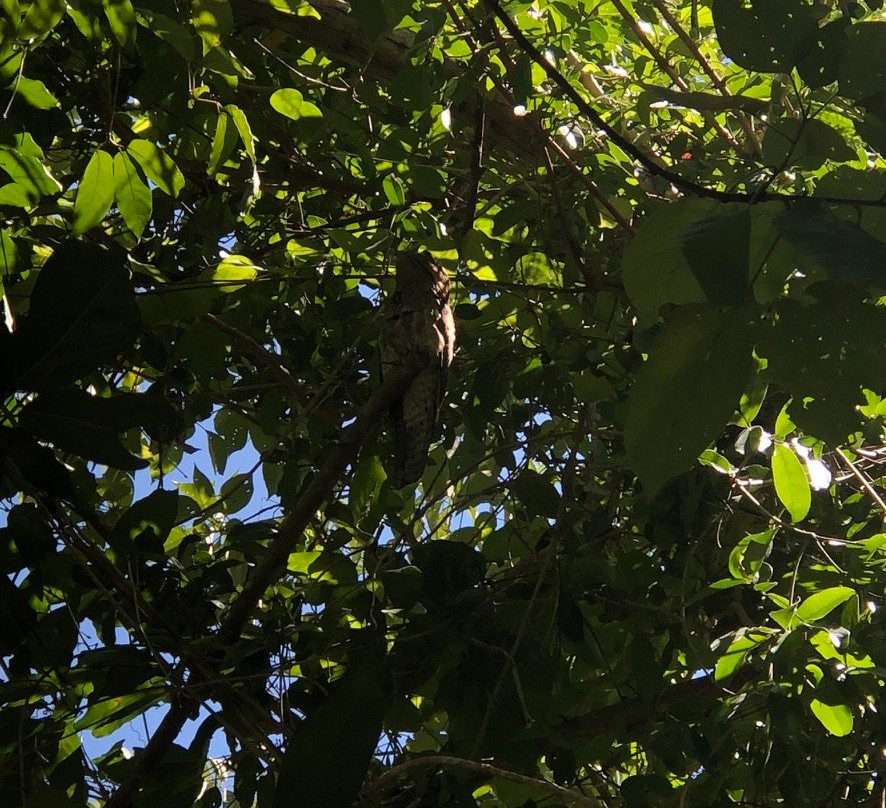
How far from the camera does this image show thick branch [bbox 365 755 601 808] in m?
0.79

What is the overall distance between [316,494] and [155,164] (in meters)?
0.40

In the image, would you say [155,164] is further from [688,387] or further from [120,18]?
[688,387]

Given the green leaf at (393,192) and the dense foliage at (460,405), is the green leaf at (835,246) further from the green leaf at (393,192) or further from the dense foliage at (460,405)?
the green leaf at (393,192)

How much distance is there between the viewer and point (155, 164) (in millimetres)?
988

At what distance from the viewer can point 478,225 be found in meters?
1.41

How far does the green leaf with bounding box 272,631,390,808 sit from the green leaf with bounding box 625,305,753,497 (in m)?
0.40

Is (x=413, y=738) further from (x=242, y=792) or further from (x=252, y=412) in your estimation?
(x=252, y=412)

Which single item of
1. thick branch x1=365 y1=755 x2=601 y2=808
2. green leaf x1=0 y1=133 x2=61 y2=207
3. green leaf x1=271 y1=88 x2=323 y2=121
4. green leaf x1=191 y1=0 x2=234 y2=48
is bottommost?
thick branch x1=365 y1=755 x2=601 y2=808

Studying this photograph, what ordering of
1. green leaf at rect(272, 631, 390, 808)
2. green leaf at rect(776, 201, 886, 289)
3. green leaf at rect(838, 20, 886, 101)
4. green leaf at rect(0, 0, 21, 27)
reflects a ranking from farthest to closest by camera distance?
1. green leaf at rect(0, 0, 21, 27)
2. green leaf at rect(272, 631, 390, 808)
3. green leaf at rect(838, 20, 886, 101)
4. green leaf at rect(776, 201, 886, 289)

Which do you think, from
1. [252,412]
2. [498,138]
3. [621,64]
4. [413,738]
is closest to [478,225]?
[498,138]

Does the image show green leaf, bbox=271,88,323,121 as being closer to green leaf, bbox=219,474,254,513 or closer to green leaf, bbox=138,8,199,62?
green leaf, bbox=138,8,199,62

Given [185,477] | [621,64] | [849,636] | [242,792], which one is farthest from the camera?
[621,64]

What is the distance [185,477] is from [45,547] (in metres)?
0.75

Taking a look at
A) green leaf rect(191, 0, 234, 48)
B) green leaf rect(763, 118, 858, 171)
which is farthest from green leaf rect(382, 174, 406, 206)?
green leaf rect(763, 118, 858, 171)
